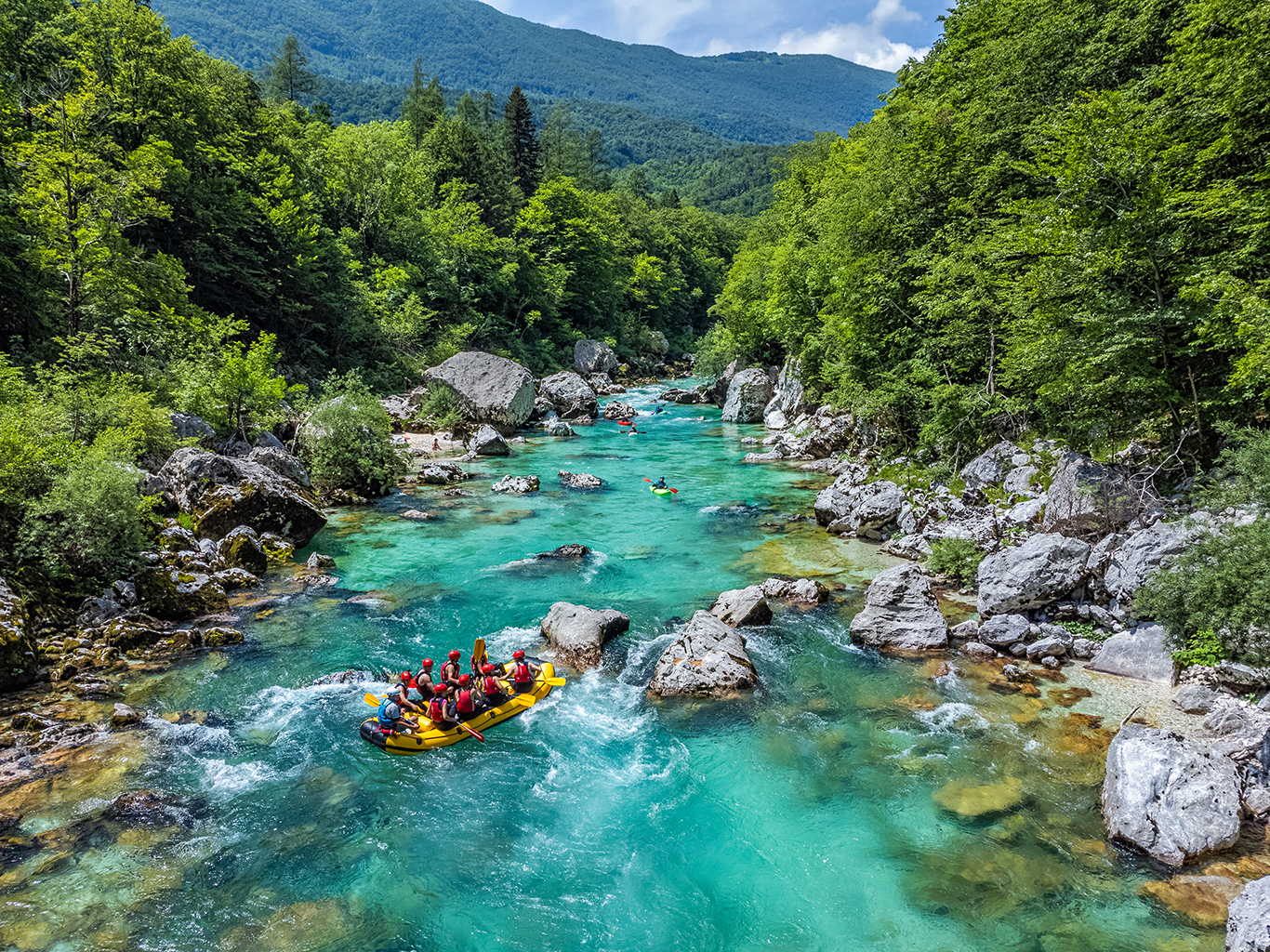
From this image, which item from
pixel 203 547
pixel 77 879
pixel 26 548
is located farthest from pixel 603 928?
pixel 203 547

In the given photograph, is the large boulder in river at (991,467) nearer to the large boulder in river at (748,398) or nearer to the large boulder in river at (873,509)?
the large boulder in river at (873,509)

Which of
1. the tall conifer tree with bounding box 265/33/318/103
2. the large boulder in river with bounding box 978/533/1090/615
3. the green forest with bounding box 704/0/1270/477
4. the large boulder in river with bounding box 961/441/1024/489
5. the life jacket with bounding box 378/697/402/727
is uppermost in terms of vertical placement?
the tall conifer tree with bounding box 265/33/318/103

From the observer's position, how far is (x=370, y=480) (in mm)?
22141

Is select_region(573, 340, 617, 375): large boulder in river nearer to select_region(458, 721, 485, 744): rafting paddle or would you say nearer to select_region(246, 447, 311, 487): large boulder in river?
select_region(246, 447, 311, 487): large boulder in river

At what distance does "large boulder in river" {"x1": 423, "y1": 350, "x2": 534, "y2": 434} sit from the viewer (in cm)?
3331

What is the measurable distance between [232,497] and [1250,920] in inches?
728

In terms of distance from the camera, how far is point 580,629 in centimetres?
1227

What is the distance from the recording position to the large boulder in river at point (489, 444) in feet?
95.3

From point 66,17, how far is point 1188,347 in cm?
3677

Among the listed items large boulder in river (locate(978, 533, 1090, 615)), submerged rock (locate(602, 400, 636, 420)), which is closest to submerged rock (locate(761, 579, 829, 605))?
large boulder in river (locate(978, 533, 1090, 615))

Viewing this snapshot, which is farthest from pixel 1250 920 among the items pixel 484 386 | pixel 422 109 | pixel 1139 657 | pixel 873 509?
pixel 422 109

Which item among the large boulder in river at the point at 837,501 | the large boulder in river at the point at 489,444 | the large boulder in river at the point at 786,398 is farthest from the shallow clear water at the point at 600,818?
the large boulder in river at the point at 786,398

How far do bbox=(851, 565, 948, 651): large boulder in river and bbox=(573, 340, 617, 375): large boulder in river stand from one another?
39065mm

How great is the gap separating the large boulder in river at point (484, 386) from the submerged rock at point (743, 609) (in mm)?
22282
